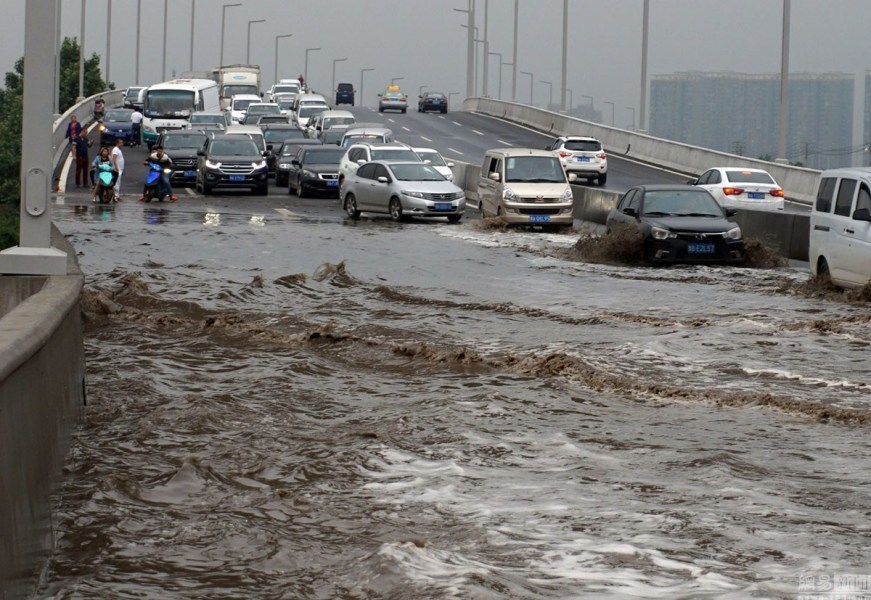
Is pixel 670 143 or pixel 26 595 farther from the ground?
pixel 670 143

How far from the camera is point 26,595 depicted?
6492 millimetres

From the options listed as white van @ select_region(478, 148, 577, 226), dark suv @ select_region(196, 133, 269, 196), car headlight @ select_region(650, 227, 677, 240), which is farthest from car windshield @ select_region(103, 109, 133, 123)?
car headlight @ select_region(650, 227, 677, 240)

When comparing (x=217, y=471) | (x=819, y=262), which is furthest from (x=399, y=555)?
(x=819, y=262)

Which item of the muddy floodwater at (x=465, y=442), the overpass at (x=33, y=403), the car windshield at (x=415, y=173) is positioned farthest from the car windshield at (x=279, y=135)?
the overpass at (x=33, y=403)

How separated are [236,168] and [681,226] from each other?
2035 centimetres

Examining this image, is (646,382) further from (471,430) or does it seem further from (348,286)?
(348,286)

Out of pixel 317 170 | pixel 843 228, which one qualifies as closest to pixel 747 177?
pixel 317 170

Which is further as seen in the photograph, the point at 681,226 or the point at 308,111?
the point at 308,111

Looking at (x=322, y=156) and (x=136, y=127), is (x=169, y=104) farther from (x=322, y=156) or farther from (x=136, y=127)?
(x=322, y=156)

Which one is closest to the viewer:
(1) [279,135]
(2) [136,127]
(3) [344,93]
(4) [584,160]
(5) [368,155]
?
(5) [368,155]

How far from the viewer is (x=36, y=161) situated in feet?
35.3

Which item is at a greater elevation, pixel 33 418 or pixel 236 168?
pixel 236 168

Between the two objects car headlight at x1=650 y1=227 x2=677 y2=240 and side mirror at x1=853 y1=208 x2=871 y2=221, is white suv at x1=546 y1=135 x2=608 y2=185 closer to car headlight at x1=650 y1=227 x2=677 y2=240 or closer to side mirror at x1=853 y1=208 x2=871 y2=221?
car headlight at x1=650 y1=227 x2=677 y2=240

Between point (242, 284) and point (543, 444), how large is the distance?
11.4 m
